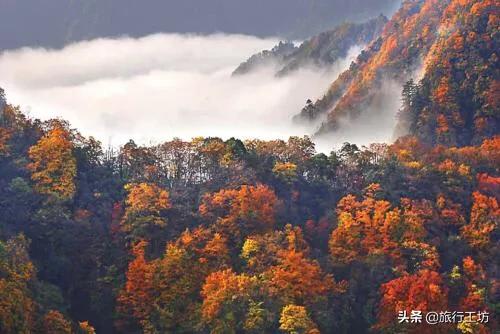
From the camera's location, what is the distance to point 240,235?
97750mm

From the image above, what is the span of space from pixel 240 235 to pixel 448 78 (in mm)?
62324

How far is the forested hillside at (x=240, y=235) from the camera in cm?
8500

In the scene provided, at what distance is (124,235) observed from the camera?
97.5 metres

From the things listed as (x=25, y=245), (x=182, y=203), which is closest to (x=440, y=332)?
(x=182, y=203)

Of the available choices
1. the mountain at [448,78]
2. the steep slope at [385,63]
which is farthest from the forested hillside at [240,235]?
the steep slope at [385,63]

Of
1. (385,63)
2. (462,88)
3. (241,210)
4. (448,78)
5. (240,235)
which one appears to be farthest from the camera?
(385,63)

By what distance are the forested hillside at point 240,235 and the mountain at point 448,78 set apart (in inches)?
503

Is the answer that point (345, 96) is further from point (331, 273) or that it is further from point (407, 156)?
point (331, 273)

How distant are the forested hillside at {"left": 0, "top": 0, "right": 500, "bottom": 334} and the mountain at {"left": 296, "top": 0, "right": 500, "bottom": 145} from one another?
1277 cm

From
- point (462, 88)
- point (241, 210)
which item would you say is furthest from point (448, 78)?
point (241, 210)

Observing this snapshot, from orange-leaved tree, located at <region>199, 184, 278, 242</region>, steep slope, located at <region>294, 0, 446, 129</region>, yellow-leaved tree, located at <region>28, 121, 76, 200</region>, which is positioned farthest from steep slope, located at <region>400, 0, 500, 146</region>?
yellow-leaved tree, located at <region>28, 121, 76, 200</region>

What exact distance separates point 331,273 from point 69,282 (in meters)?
31.6

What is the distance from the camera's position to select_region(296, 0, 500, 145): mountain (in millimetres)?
137025

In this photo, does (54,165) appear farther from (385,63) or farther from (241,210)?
(385,63)
